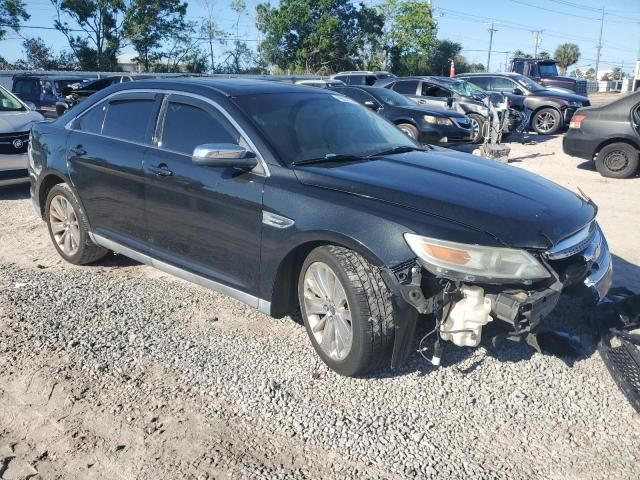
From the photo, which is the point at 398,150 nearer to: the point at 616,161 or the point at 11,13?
the point at 616,161

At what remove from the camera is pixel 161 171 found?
412 centimetres

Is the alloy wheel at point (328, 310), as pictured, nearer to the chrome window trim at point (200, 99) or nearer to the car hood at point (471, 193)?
the car hood at point (471, 193)

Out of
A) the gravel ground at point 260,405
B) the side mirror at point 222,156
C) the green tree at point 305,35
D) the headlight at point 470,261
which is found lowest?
the gravel ground at point 260,405

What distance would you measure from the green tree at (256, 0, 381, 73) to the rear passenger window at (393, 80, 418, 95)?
28.9 metres

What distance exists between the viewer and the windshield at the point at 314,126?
12.5ft

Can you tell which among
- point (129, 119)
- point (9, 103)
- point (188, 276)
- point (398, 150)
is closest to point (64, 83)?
point (9, 103)

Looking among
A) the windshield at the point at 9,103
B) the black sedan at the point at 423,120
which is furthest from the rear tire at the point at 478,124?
the windshield at the point at 9,103

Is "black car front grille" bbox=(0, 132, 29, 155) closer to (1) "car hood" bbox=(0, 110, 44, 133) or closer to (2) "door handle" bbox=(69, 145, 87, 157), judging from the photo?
(1) "car hood" bbox=(0, 110, 44, 133)

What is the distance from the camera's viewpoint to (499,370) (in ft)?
11.6

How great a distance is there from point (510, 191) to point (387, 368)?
4.27 ft

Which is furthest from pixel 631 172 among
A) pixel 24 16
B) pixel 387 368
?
pixel 24 16

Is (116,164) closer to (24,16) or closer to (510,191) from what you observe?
(510,191)

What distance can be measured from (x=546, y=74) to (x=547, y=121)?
8302 mm

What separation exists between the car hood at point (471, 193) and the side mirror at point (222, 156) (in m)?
0.34
